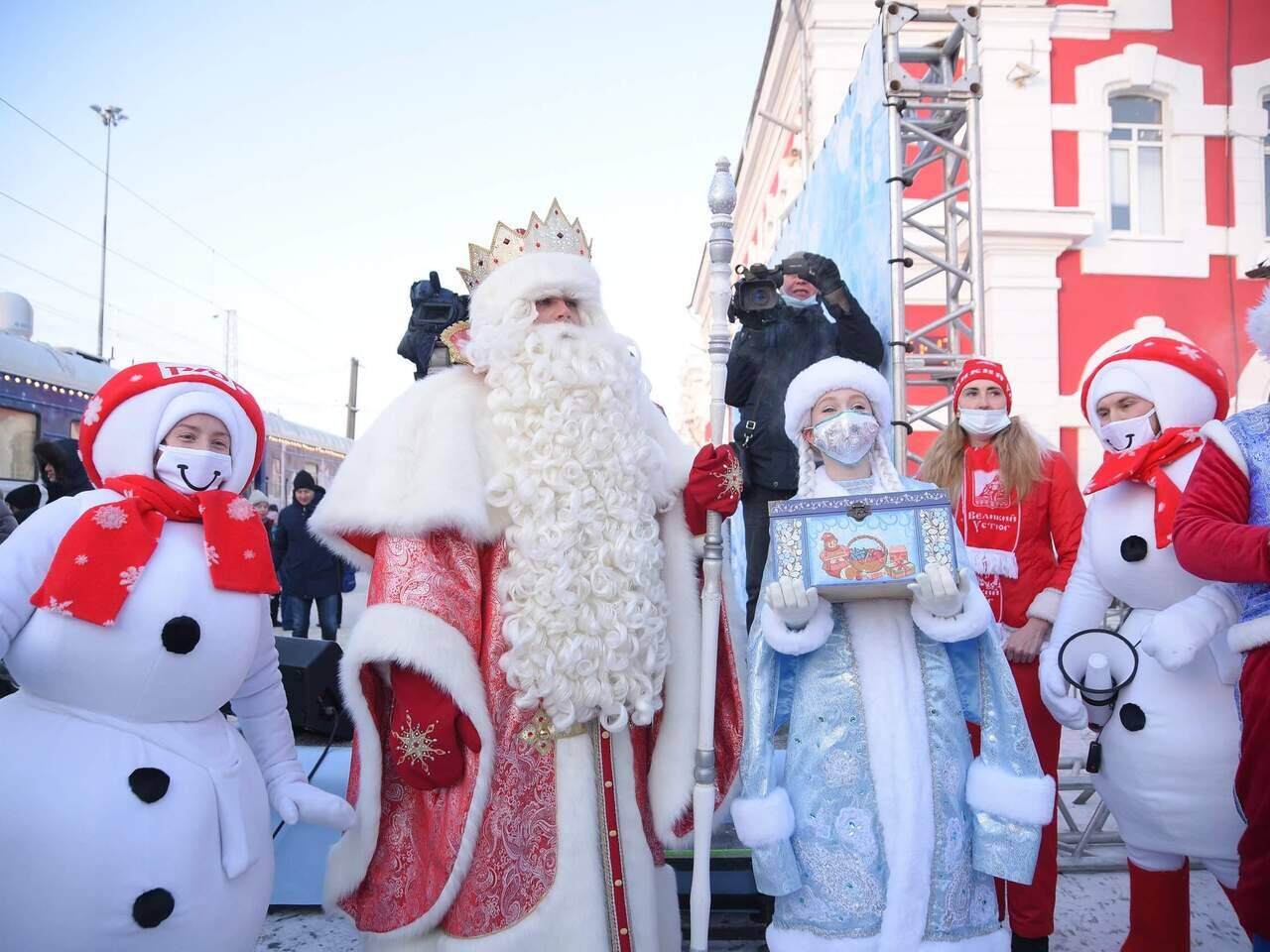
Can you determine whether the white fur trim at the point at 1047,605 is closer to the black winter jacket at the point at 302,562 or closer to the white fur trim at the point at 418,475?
the white fur trim at the point at 418,475

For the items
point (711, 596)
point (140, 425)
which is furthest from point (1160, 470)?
point (140, 425)

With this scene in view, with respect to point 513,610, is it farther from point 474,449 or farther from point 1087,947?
point 1087,947

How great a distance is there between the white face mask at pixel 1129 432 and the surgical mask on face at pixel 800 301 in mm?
1981

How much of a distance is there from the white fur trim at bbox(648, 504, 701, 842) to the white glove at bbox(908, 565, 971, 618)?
73 cm

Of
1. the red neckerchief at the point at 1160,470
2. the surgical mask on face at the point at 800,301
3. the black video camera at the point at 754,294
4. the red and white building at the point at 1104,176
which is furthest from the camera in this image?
the red and white building at the point at 1104,176

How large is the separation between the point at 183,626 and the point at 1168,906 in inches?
114

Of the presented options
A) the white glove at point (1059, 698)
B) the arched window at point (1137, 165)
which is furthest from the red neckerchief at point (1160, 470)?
the arched window at point (1137, 165)

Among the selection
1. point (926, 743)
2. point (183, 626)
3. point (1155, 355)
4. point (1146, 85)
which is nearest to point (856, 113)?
point (1155, 355)

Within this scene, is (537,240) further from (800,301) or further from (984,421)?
(800,301)

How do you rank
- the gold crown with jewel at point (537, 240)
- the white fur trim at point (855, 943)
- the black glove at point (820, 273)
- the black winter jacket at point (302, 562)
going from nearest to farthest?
the white fur trim at point (855, 943) < the gold crown with jewel at point (537, 240) < the black glove at point (820, 273) < the black winter jacket at point (302, 562)

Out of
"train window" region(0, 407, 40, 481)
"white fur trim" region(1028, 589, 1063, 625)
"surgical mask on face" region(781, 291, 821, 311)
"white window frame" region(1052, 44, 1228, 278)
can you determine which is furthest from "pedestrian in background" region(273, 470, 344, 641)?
"white window frame" region(1052, 44, 1228, 278)

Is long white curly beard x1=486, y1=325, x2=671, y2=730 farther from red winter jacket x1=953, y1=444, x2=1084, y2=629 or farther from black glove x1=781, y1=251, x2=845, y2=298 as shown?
black glove x1=781, y1=251, x2=845, y2=298

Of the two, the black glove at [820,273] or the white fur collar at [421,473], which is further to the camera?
the black glove at [820,273]

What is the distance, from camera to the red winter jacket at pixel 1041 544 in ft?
10.7
